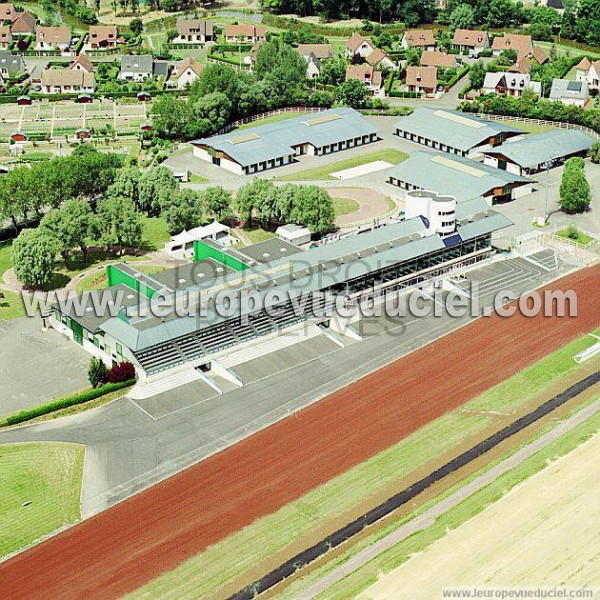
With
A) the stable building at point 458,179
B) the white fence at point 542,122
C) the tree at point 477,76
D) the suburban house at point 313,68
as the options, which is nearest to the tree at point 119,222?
the stable building at point 458,179

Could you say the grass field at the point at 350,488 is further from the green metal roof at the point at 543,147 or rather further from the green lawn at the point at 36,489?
the green metal roof at the point at 543,147

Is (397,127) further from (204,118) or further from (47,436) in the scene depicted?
(47,436)

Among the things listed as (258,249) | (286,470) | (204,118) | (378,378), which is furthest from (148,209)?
(286,470)

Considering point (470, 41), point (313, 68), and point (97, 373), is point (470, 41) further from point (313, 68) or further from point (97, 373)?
point (97, 373)

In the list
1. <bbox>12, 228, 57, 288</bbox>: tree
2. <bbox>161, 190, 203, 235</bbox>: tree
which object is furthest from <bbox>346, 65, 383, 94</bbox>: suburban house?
<bbox>12, 228, 57, 288</bbox>: tree

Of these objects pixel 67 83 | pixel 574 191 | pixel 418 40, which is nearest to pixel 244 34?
pixel 418 40
